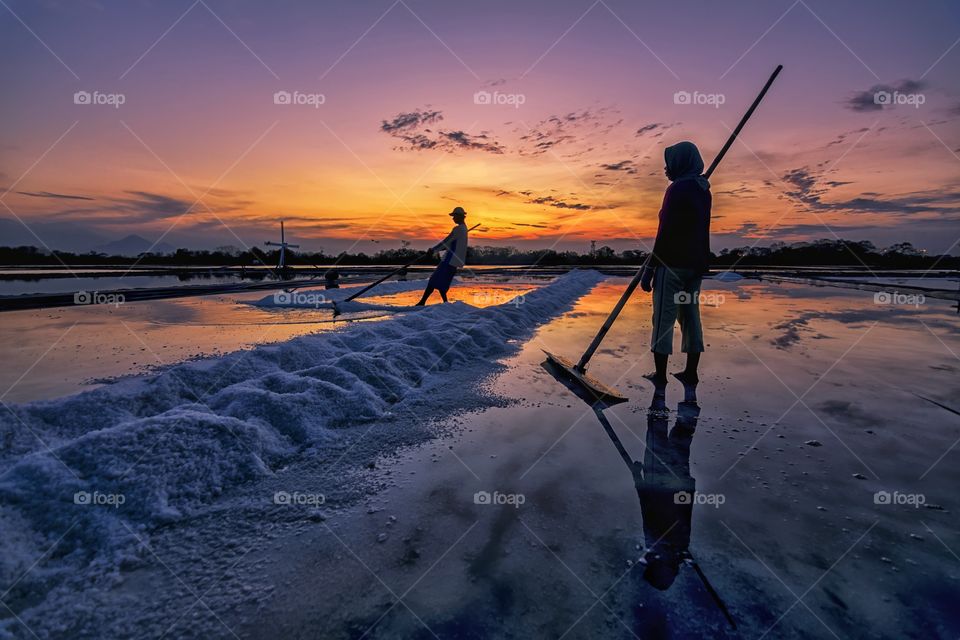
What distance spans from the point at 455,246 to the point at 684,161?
6994 millimetres

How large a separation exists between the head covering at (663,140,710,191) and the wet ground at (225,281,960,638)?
8.17ft

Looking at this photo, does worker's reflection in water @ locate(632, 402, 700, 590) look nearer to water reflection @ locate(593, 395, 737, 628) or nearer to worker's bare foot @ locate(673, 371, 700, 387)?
water reflection @ locate(593, 395, 737, 628)

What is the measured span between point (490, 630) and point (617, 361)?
4.86 m

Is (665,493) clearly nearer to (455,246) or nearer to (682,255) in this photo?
(682,255)

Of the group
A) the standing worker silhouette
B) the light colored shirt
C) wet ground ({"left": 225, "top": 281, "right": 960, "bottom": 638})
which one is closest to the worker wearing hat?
the light colored shirt

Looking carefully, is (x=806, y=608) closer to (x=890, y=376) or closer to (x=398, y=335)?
(x=890, y=376)

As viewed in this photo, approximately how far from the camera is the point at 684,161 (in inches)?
193

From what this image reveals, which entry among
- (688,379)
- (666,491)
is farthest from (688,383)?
(666,491)

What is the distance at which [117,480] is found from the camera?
92.4 inches

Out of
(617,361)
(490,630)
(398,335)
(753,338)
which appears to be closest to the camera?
(490,630)

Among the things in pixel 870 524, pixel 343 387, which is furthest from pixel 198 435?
pixel 870 524

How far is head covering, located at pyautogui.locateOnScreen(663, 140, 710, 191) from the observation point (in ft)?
15.9

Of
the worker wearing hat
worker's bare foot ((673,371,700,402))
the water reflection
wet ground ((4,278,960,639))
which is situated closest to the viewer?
wet ground ((4,278,960,639))

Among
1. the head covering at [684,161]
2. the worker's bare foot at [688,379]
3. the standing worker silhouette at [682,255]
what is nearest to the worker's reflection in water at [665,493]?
the worker's bare foot at [688,379]
